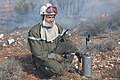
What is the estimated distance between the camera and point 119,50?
6.75m

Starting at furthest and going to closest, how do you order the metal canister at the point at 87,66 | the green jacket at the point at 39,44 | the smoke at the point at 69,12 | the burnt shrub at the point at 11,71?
the smoke at the point at 69,12
the metal canister at the point at 87,66
the green jacket at the point at 39,44
the burnt shrub at the point at 11,71

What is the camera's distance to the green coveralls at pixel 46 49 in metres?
5.16

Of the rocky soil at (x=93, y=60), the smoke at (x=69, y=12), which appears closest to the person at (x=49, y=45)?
the rocky soil at (x=93, y=60)

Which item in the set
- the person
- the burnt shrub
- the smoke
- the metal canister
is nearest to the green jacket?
the person

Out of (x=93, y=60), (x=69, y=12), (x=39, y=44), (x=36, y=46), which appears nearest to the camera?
(x=36, y=46)

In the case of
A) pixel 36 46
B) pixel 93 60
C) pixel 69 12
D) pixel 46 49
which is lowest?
pixel 93 60

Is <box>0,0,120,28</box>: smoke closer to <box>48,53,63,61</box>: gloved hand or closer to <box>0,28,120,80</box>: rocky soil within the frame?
<box>0,28,120,80</box>: rocky soil

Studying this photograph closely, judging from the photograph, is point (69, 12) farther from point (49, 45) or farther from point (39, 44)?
point (39, 44)

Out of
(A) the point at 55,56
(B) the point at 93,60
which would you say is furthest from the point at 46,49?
(B) the point at 93,60

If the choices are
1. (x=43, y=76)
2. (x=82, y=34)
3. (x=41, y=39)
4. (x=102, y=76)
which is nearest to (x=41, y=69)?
(x=43, y=76)

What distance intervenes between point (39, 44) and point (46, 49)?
0.64 ft

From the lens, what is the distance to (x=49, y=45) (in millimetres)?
5469

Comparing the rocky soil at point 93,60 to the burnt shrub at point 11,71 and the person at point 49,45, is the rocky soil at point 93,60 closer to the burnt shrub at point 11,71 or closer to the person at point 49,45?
the burnt shrub at point 11,71

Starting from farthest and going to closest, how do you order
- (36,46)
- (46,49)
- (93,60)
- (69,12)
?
1. (69,12)
2. (93,60)
3. (46,49)
4. (36,46)
